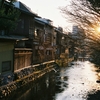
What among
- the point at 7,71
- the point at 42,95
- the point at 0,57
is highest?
the point at 0,57

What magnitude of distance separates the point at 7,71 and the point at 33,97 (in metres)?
5.28

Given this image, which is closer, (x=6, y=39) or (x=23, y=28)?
(x=6, y=39)

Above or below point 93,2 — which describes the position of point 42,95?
below

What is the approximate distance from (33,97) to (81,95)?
440 centimetres

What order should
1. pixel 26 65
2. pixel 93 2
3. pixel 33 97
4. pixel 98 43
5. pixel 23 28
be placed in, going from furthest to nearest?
pixel 23 28 → pixel 26 65 → pixel 33 97 → pixel 98 43 → pixel 93 2

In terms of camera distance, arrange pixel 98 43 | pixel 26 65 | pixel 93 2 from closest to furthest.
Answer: pixel 93 2 < pixel 98 43 < pixel 26 65

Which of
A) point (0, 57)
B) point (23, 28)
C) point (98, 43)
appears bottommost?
point (0, 57)

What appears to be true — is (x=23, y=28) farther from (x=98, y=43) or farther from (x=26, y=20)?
(x=98, y=43)

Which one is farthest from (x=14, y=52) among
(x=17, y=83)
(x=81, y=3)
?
(x=81, y=3)

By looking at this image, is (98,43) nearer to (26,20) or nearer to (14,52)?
(14,52)

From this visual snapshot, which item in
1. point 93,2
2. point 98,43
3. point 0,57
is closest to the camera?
point 93,2

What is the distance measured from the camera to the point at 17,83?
21703 millimetres

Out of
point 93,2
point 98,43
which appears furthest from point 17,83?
point 93,2

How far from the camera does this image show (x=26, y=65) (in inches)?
1176
